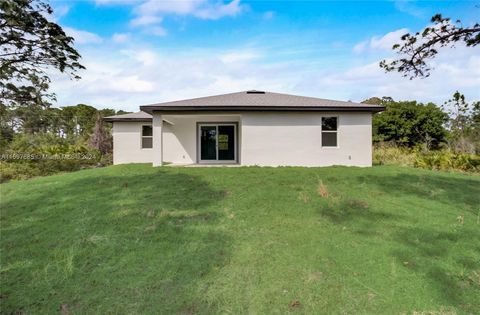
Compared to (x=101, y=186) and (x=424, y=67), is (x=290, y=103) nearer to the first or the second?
(x=424, y=67)

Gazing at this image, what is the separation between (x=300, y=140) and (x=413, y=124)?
1188cm

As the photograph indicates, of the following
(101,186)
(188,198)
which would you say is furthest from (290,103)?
(101,186)

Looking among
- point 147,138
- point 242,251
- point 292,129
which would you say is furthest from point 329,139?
point 147,138

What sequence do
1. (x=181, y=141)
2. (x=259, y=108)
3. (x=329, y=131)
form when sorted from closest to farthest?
(x=259, y=108) < (x=329, y=131) < (x=181, y=141)

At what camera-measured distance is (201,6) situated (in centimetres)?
1053

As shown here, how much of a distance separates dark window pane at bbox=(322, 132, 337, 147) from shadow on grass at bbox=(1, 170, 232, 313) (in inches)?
287

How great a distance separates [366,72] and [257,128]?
8.82 m

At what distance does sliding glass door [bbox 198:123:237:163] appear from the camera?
14961 millimetres

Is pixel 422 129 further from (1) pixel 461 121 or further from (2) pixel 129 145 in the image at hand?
(2) pixel 129 145

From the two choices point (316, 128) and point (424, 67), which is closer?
point (424, 67)

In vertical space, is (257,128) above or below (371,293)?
above

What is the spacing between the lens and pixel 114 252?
4570 millimetres

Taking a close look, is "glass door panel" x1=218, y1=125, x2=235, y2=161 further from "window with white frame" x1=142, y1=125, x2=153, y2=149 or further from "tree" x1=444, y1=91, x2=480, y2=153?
"tree" x1=444, y1=91, x2=480, y2=153

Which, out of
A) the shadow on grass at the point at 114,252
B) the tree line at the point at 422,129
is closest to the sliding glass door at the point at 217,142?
the shadow on grass at the point at 114,252
